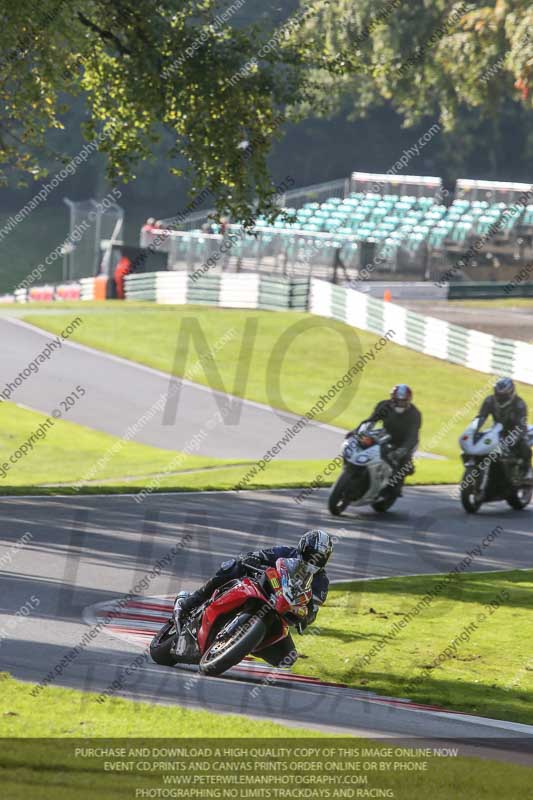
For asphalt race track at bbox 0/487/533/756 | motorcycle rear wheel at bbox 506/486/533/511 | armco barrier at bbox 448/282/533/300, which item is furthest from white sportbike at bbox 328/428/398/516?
armco barrier at bbox 448/282/533/300

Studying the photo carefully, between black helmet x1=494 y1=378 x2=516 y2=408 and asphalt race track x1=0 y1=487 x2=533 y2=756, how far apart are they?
1.80m

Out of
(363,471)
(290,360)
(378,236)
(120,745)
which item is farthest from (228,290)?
(120,745)

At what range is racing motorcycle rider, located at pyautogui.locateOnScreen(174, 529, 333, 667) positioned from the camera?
9.55m

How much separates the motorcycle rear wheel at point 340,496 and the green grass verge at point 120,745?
9722 millimetres

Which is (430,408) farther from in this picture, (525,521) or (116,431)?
(525,521)

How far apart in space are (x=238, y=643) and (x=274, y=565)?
69cm

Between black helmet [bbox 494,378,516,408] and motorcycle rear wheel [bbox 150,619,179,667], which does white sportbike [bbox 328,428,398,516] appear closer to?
black helmet [bbox 494,378,516,408]

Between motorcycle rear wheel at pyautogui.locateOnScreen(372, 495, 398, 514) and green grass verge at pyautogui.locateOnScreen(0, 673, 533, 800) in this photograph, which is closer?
green grass verge at pyautogui.locateOnScreen(0, 673, 533, 800)

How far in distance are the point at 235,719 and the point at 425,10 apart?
56713 millimetres

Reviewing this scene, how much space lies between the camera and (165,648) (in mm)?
9992

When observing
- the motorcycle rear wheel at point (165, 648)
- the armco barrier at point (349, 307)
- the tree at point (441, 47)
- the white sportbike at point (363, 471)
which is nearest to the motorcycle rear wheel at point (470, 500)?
the white sportbike at point (363, 471)

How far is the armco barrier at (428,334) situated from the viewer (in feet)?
117

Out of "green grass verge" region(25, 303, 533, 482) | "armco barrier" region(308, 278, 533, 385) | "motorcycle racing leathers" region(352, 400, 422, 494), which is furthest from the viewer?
"armco barrier" region(308, 278, 533, 385)

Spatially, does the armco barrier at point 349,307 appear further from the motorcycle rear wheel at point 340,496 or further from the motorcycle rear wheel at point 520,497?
the motorcycle rear wheel at point 340,496
